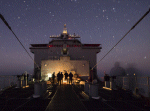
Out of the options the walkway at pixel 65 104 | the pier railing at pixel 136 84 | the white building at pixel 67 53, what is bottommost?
the walkway at pixel 65 104

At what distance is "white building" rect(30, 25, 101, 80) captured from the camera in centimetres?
3497

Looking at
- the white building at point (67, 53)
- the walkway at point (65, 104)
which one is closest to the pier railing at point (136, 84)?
the walkway at point (65, 104)

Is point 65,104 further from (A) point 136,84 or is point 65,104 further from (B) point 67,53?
(B) point 67,53

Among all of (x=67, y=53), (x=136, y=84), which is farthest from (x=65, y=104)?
(x=67, y=53)

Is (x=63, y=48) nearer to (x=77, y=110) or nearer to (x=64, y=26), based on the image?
(x=64, y=26)

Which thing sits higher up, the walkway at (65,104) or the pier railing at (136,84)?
the pier railing at (136,84)

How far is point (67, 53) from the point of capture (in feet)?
121

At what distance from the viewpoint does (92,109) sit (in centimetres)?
736

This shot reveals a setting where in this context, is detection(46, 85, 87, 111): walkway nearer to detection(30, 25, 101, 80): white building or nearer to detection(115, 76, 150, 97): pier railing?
detection(115, 76, 150, 97): pier railing

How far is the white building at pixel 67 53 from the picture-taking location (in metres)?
35.0

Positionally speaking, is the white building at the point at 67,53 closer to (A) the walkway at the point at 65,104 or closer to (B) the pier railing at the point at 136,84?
(B) the pier railing at the point at 136,84

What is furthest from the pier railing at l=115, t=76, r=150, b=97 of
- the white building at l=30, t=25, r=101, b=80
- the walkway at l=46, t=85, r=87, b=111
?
the white building at l=30, t=25, r=101, b=80

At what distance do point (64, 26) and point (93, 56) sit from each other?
13.4 metres

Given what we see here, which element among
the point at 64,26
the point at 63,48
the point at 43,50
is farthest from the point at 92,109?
the point at 64,26
